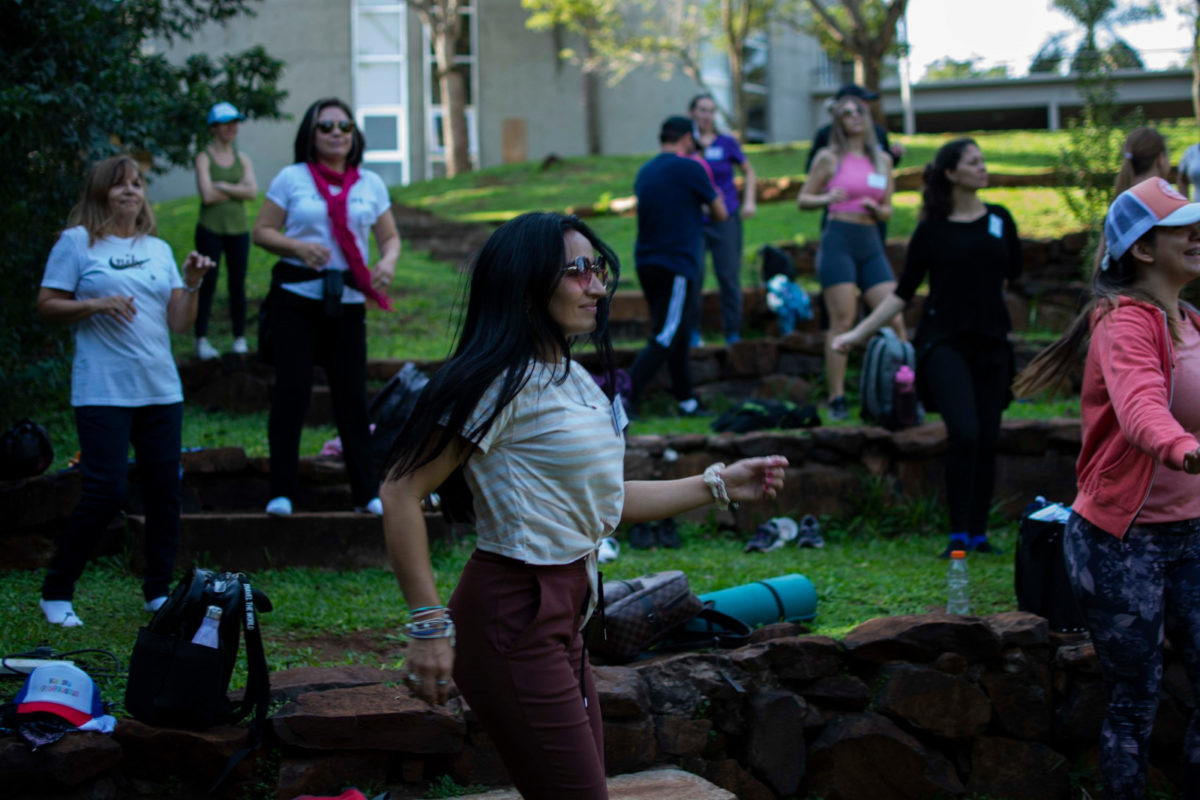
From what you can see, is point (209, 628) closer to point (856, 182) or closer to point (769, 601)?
point (769, 601)

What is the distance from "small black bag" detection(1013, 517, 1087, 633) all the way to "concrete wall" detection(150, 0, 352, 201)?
22156mm

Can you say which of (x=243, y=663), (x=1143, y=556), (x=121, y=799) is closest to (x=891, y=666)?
(x=1143, y=556)

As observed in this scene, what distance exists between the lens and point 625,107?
91.7 feet

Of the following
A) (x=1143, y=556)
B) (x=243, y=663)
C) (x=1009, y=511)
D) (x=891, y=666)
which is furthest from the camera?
(x=1009, y=511)

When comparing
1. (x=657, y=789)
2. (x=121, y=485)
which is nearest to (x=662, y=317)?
(x=121, y=485)

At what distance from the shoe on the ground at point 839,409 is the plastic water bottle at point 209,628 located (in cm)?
512

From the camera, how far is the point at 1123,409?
132 inches

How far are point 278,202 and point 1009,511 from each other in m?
4.63

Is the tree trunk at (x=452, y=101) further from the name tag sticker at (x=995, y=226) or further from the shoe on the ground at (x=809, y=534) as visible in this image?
the name tag sticker at (x=995, y=226)

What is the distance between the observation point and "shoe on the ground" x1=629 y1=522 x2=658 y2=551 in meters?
6.78

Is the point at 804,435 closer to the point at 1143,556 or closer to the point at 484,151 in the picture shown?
the point at 1143,556

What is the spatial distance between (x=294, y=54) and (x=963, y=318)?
73.3ft

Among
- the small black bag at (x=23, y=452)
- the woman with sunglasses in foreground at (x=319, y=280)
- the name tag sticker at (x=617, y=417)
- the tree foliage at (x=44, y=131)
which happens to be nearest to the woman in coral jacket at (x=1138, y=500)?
the name tag sticker at (x=617, y=417)

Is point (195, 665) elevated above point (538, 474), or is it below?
below
